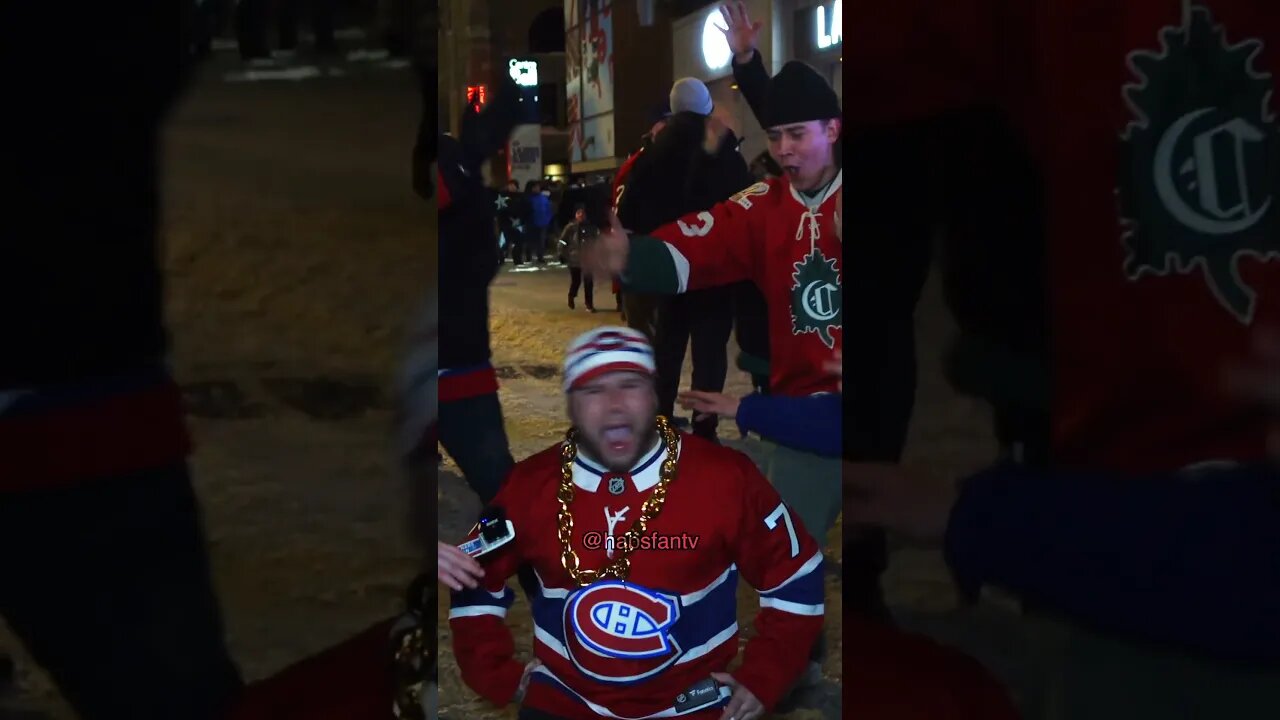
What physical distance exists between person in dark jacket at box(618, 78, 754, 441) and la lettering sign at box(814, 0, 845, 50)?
20 cm

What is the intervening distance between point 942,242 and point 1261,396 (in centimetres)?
59

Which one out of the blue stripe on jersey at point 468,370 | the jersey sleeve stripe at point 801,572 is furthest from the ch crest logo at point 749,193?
the jersey sleeve stripe at point 801,572

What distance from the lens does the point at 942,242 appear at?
1.87 meters

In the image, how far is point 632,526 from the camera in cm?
175

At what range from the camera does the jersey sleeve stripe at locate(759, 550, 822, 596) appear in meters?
1.80

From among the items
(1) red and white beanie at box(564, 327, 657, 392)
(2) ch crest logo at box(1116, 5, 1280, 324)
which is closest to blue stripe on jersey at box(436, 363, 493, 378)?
(1) red and white beanie at box(564, 327, 657, 392)

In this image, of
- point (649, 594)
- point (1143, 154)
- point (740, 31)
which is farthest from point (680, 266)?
point (1143, 154)

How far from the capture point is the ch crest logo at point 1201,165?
178 cm

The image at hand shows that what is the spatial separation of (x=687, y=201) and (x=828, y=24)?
0.35m

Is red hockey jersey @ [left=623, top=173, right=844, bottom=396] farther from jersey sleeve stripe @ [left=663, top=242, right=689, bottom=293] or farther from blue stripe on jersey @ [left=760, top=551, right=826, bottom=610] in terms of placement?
blue stripe on jersey @ [left=760, top=551, right=826, bottom=610]

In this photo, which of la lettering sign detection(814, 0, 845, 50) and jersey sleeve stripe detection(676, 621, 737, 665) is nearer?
la lettering sign detection(814, 0, 845, 50)

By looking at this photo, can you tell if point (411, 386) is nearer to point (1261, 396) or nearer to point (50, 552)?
point (50, 552)

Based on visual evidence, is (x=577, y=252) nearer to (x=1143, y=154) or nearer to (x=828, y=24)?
(x=828, y=24)

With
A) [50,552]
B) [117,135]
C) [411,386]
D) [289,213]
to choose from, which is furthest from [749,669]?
[117,135]
